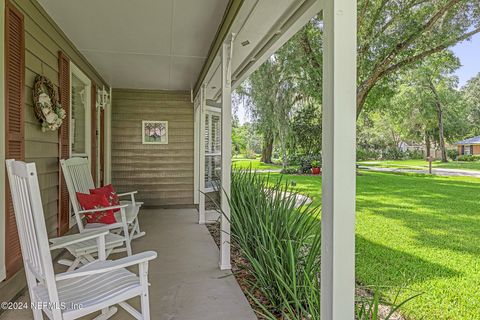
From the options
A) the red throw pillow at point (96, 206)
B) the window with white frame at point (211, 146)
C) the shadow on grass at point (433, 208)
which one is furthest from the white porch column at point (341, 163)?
the window with white frame at point (211, 146)

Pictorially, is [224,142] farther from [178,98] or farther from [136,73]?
[178,98]

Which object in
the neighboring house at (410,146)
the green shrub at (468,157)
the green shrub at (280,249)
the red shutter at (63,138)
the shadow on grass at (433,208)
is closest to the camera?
the green shrub at (280,249)

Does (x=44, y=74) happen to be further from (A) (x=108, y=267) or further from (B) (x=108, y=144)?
(B) (x=108, y=144)

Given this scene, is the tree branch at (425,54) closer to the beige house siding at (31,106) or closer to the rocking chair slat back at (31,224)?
the beige house siding at (31,106)

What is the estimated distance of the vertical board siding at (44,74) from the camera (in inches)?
108

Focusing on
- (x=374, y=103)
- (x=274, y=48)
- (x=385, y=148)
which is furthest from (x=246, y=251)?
(x=385, y=148)

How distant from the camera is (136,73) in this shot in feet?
17.4

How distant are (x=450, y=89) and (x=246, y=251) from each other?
12122 millimetres

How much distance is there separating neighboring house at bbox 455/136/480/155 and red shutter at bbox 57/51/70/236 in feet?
51.6

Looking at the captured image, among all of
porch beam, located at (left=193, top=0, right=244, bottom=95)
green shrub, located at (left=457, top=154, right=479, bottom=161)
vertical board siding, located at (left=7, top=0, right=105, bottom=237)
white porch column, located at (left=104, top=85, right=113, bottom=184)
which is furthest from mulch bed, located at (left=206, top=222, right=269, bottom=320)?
green shrub, located at (left=457, top=154, right=479, bottom=161)

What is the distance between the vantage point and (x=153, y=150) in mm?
6688

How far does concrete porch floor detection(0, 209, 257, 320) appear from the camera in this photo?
2.22 metres

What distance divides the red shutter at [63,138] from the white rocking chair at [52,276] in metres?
2.16

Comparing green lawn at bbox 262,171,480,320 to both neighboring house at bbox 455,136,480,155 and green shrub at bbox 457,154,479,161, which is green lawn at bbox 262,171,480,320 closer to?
neighboring house at bbox 455,136,480,155
